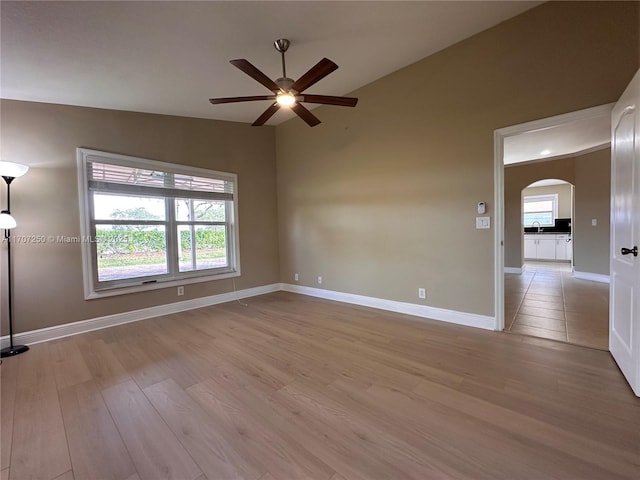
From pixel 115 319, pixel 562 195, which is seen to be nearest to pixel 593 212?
pixel 562 195

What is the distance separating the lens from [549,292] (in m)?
4.57

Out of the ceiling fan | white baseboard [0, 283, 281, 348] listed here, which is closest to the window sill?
white baseboard [0, 283, 281, 348]

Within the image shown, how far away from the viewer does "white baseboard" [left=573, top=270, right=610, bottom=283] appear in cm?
523

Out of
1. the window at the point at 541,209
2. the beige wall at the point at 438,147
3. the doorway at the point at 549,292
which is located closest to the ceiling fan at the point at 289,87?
the beige wall at the point at 438,147

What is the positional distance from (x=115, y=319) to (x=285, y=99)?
344 cm

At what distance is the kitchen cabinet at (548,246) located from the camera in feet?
25.9

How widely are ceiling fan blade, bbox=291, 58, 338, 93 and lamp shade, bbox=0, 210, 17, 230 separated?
3.04 m

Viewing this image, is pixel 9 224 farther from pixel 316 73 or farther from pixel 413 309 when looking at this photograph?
pixel 413 309

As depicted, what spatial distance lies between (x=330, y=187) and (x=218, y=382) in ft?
10.6

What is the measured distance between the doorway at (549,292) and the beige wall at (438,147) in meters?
0.09

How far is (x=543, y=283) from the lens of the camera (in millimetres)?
5293

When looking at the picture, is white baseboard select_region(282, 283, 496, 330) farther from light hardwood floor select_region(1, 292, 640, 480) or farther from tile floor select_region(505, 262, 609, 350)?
tile floor select_region(505, 262, 609, 350)

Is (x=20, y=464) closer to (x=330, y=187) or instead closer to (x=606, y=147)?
(x=330, y=187)

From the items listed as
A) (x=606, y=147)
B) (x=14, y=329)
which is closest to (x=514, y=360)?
(x=14, y=329)
